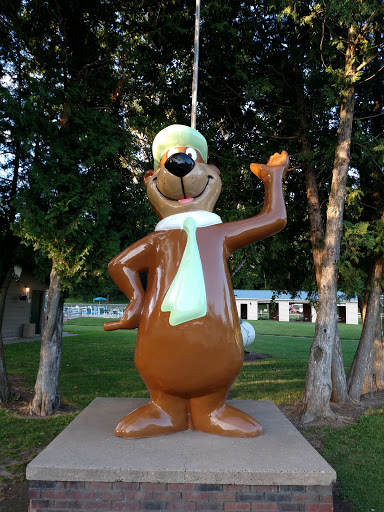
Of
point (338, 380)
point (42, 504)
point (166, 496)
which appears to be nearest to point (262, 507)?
point (166, 496)

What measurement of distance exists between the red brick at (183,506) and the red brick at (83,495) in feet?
1.69

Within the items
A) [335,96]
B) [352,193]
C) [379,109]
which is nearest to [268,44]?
[335,96]

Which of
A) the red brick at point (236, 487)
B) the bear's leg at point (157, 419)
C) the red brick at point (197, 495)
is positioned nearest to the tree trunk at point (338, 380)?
the bear's leg at point (157, 419)

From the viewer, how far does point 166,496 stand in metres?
2.75

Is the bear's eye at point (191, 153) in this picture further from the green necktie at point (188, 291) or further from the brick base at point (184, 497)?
the brick base at point (184, 497)

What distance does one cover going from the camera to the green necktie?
10.5ft

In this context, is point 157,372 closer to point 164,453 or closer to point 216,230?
point 164,453

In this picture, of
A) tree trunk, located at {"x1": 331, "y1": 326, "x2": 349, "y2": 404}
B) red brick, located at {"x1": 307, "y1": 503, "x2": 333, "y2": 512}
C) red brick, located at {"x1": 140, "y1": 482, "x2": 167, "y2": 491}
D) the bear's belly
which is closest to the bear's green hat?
the bear's belly

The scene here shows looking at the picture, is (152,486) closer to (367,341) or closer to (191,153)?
(191,153)

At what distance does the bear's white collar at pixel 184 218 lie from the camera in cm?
354

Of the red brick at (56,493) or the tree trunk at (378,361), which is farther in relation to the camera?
the tree trunk at (378,361)

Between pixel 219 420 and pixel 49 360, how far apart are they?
14.6ft

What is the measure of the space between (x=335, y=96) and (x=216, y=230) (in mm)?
4785

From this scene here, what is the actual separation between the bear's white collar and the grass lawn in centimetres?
343
